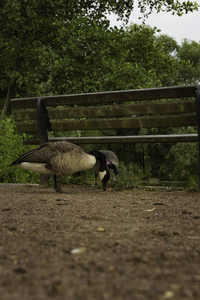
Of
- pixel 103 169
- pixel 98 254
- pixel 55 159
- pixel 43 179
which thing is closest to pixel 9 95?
pixel 43 179

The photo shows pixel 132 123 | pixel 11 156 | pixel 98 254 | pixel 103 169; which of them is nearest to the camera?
pixel 98 254

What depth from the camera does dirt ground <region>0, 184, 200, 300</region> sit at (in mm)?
1816

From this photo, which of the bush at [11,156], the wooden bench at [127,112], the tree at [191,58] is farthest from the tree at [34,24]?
the tree at [191,58]

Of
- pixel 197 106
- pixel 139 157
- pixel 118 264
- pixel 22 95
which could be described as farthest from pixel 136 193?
pixel 139 157

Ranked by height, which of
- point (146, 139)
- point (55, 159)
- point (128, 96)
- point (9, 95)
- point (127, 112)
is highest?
point (9, 95)

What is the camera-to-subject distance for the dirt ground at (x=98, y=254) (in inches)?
71.5

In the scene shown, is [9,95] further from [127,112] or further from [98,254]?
[98,254]

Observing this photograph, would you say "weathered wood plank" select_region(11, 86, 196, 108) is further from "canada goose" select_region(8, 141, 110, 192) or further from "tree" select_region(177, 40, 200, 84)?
"tree" select_region(177, 40, 200, 84)

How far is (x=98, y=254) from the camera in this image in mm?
2375

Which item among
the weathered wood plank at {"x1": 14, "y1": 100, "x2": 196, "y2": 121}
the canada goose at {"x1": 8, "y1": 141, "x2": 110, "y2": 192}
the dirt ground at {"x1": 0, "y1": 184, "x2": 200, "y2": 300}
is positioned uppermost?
the weathered wood plank at {"x1": 14, "y1": 100, "x2": 196, "y2": 121}

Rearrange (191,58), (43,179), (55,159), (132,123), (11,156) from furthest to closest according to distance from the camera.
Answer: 1. (191,58)
2. (11,156)
3. (43,179)
4. (132,123)
5. (55,159)

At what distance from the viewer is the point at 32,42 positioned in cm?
1836

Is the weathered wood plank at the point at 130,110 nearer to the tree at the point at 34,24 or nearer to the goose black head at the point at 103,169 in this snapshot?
the goose black head at the point at 103,169

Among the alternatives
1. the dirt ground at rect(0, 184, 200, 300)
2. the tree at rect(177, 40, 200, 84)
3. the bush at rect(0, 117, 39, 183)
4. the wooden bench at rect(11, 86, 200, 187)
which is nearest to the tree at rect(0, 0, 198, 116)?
the bush at rect(0, 117, 39, 183)
